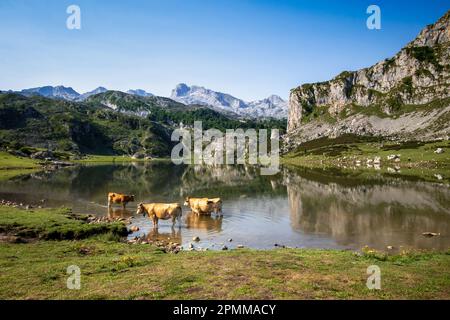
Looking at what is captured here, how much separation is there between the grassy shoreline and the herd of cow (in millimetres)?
11704

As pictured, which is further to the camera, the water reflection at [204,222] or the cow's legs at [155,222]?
the cow's legs at [155,222]

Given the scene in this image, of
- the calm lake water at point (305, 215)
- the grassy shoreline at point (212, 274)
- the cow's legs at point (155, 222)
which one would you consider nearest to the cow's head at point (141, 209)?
the calm lake water at point (305, 215)

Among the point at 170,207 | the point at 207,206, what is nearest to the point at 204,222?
the point at 207,206

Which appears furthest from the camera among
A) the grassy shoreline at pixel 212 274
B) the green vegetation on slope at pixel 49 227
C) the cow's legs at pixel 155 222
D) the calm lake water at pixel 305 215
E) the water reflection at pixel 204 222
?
the cow's legs at pixel 155 222

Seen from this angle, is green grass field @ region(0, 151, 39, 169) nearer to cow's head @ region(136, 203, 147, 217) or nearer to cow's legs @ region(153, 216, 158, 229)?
cow's head @ region(136, 203, 147, 217)

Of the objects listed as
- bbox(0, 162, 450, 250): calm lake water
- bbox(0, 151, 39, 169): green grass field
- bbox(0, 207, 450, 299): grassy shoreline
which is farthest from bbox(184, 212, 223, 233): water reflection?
bbox(0, 151, 39, 169): green grass field

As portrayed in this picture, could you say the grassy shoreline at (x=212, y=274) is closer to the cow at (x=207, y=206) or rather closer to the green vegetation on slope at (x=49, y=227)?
the green vegetation on slope at (x=49, y=227)

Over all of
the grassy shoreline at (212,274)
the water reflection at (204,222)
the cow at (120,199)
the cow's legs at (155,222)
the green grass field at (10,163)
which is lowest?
the water reflection at (204,222)

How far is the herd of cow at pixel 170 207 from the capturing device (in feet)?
132

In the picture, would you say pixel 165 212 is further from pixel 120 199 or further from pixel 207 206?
pixel 120 199

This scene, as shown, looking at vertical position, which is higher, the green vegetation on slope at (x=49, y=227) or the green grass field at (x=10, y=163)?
the green grass field at (x=10, y=163)

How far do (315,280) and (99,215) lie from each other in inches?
1387

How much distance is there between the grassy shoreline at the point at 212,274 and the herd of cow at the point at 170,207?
38.4ft
